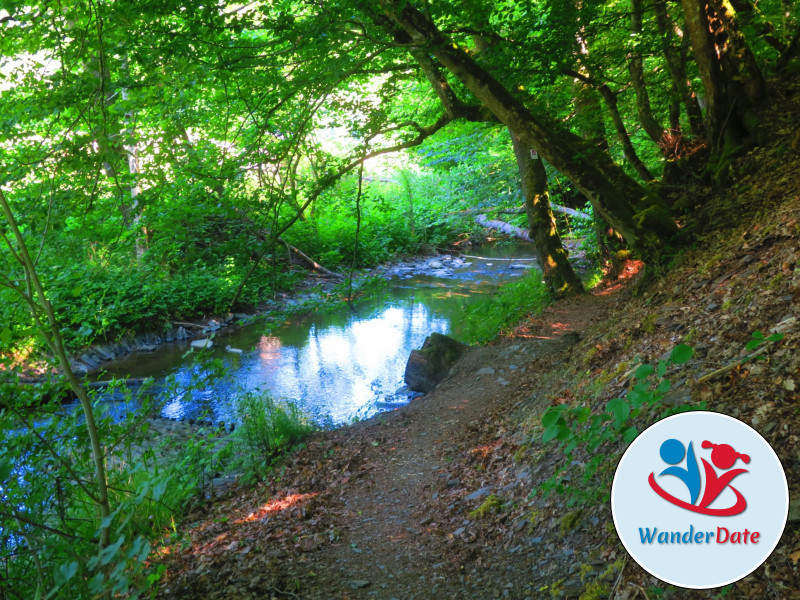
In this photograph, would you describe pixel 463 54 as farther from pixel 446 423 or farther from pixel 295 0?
pixel 446 423

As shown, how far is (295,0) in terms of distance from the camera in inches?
234

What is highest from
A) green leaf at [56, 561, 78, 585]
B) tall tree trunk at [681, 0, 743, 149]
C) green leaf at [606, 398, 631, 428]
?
tall tree trunk at [681, 0, 743, 149]

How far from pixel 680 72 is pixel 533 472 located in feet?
21.3

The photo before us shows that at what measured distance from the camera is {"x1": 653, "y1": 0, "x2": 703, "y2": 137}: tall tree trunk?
746cm

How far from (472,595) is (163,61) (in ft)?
17.4

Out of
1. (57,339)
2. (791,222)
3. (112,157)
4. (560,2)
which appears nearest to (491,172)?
(560,2)

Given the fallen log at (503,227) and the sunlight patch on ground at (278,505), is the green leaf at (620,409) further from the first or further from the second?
the fallen log at (503,227)

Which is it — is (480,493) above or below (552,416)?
below

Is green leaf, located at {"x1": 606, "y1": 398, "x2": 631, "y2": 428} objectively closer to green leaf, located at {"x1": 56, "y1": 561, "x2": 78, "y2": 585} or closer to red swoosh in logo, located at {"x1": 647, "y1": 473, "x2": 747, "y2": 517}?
red swoosh in logo, located at {"x1": 647, "y1": 473, "x2": 747, "y2": 517}

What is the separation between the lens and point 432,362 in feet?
30.8

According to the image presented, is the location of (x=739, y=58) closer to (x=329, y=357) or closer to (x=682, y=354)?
(x=682, y=354)

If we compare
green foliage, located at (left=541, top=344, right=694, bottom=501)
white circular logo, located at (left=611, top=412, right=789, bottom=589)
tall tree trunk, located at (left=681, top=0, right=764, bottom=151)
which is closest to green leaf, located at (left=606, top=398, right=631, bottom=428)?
green foliage, located at (left=541, top=344, right=694, bottom=501)

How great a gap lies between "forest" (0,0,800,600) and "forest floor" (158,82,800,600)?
5 centimetres

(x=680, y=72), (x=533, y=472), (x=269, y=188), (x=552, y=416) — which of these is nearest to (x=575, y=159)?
(x=680, y=72)
